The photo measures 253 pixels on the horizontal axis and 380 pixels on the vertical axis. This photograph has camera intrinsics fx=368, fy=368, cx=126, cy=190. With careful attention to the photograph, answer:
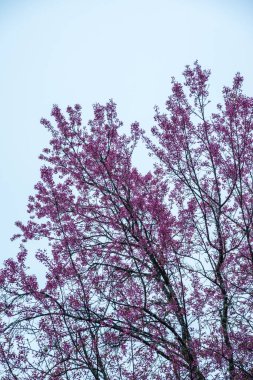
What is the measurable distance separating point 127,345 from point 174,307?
4.11 ft

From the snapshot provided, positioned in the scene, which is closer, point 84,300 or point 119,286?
point 84,300

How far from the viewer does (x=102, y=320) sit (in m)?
6.59

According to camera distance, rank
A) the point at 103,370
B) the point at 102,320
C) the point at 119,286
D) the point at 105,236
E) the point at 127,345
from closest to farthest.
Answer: the point at 103,370
the point at 102,320
the point at 127,345
the point at 119,286
the point at 105,236

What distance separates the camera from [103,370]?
19.7 feet

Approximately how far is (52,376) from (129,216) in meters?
3.46

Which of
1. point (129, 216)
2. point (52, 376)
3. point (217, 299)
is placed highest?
point (129, 216)

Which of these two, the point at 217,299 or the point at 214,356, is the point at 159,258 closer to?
the point at 217,299

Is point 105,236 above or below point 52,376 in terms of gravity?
above

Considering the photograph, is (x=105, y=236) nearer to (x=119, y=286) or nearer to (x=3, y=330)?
(x=119, y=286)

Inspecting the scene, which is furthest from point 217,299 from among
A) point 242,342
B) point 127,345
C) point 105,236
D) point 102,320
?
point 105,236

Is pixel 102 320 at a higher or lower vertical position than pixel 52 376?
higher

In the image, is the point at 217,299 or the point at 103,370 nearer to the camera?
the point at 103,370

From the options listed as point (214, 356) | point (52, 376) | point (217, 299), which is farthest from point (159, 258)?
point (52, 376)

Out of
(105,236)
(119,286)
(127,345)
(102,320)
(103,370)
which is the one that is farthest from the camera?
(105,236)
